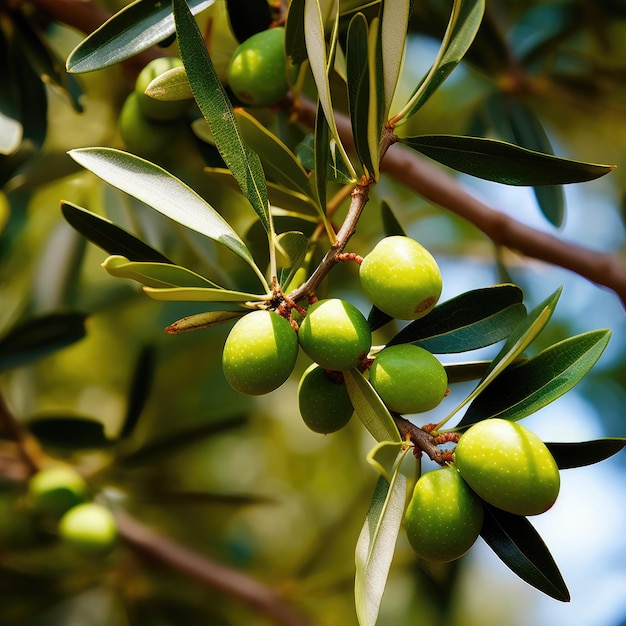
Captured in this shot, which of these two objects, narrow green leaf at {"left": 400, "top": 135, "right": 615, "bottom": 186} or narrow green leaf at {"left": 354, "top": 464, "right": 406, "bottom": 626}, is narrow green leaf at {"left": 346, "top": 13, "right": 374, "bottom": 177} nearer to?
narrow green leaf at {"left": 400, "top": 135, "right": 615, "bottom": 186}

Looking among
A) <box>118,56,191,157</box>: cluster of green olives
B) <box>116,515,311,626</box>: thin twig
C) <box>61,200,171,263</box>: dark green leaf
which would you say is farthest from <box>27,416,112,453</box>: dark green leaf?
<box>61,200,171,263</box>: dark green leaf

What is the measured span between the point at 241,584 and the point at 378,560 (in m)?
1.46

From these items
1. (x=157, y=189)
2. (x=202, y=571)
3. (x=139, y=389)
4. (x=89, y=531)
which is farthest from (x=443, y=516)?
(x=202, y=571)

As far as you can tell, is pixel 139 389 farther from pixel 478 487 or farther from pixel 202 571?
pixel 478 487

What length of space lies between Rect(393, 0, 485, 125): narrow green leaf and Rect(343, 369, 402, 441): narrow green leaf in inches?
14.0

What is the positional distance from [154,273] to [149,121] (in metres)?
0.67

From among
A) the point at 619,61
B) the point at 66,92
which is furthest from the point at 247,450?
the point at 619,61

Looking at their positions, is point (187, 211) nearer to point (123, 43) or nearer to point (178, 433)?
point (123, 43)

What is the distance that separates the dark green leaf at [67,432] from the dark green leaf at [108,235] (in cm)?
95

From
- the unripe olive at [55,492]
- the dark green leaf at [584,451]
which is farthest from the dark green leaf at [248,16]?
the unripe olive at [55,492]

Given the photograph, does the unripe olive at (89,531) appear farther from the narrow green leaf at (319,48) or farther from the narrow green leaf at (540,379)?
the narrow green leaf at (319,48)

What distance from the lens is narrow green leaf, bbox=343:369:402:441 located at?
84 centimetres

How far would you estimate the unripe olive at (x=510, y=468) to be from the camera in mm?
824

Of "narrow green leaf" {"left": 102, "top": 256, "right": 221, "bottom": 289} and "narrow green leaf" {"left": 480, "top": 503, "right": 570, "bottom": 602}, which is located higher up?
"narrow green leaf" {"left": 102, "top": 256, "right": 221, "bottom": 289}
